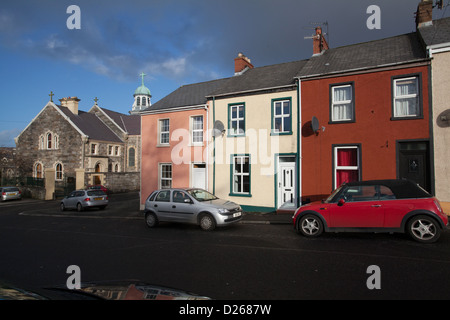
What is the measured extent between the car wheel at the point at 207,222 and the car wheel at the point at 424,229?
6069mm

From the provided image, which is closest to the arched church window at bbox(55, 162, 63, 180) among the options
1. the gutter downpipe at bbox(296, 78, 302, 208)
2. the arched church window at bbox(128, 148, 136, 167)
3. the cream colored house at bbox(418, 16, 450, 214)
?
the arched church window at bbox(128, 148, 136, 167)

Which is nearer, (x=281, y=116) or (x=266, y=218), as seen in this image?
(x=266, y=218)

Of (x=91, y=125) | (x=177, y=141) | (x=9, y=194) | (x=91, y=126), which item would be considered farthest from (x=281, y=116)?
(x=91, y=125)

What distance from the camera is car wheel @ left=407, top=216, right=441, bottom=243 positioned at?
7617 millimetres

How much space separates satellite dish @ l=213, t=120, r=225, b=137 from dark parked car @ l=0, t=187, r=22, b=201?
82.4 ft

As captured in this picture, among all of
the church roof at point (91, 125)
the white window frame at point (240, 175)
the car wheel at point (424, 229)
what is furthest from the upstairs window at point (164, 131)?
the church roof at point (91, 125)

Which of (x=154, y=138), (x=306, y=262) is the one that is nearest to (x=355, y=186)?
(x=306, y=262)

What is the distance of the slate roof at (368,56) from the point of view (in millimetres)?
12414

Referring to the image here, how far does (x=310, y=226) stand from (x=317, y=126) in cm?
573

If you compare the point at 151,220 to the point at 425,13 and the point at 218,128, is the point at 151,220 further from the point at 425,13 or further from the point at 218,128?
the point at 425,13

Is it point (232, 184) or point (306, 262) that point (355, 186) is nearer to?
point (306, 262)

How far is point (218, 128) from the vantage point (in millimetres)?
16312

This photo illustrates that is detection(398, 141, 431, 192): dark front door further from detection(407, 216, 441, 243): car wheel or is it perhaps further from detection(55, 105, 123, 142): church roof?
detection(55, 105, 123, 142): church roof

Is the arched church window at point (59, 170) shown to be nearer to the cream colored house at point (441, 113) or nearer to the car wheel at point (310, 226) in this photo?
the car wheel at point (310, 226)
